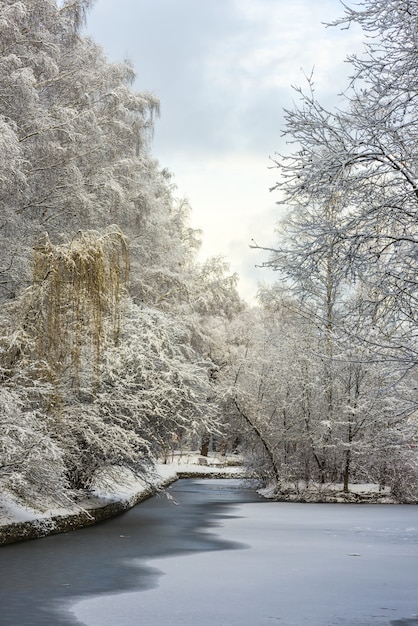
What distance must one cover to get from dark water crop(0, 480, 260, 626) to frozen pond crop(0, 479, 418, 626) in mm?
19

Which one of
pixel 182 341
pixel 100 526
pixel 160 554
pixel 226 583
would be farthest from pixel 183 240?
pixel 226 583

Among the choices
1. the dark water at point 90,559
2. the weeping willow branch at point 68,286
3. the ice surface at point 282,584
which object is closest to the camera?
the ice surface at point 282,584

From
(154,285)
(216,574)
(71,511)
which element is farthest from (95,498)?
(154,285)

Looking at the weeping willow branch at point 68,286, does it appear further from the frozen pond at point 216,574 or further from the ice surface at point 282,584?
the ice surface at point 282,584

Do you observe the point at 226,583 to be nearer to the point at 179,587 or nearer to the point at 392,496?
the point at 179,587

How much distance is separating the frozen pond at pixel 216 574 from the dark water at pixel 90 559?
2 cm

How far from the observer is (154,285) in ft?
83.1

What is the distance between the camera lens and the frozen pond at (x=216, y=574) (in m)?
7.57

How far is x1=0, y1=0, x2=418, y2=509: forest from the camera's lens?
831cm

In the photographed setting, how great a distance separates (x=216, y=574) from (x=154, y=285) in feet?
52.6

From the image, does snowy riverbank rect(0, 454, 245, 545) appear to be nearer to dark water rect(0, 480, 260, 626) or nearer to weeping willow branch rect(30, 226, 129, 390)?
dark water rect(0, 480, 260, 626)

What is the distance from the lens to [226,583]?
9.29m

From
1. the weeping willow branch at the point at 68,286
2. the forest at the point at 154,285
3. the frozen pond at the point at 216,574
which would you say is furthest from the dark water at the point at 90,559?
the weeping willow branch at the point at 68,286

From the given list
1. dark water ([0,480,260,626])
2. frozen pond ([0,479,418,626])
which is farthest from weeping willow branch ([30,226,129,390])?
frozen pond ([0,479,418,626])
